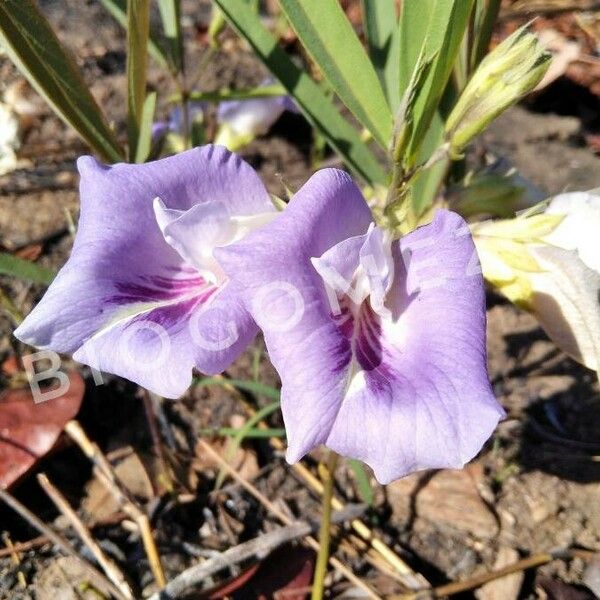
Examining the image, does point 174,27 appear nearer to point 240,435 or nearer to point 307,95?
point 307,95

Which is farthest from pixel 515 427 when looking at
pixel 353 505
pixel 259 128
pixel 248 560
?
pixel 259 128

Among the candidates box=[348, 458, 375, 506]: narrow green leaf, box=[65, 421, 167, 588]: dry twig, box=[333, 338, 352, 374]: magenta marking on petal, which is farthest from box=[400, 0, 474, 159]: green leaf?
box=[65, 421, 167, 588]: dry twig

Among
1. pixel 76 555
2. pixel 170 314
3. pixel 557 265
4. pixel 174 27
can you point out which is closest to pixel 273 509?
pixel 76 555

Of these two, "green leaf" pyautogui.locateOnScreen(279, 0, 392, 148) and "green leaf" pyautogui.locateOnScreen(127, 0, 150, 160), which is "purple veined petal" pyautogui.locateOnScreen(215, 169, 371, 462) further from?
"green leaf" pyautogui.locateOnScreen(127, 0, 150, 160)

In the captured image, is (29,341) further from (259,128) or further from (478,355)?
(259,128)

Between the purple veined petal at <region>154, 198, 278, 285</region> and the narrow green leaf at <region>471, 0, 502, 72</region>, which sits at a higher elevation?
the purple veined petal at <region>154, 198, 278, 285</region>

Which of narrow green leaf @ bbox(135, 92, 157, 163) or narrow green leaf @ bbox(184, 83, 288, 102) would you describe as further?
narrow green leaf @ bbox(184, 83, 288, 102)

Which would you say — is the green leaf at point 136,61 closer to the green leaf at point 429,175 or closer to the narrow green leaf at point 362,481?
the green leaf at point 429,175
